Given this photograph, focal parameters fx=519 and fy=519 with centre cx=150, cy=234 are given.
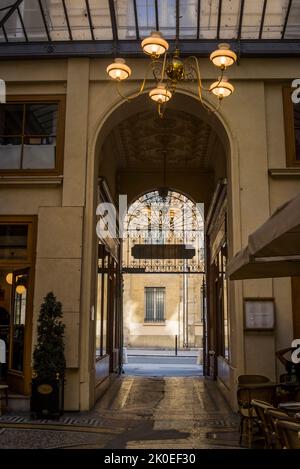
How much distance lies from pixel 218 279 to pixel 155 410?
5.07 meters

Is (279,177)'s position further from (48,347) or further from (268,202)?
(48,347)

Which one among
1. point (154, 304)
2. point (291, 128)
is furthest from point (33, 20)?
point (154, 304)

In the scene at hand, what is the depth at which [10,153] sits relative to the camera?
389 inches

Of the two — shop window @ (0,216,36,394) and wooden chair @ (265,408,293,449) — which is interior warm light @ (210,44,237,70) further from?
shop window @ (0,216,36,394)

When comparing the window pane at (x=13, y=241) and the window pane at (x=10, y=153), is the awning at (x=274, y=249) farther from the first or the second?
the window pane at (x=10, y=153)

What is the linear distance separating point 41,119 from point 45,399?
17.0ft

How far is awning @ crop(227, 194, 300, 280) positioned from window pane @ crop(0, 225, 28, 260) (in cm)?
440

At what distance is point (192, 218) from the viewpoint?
781 inches

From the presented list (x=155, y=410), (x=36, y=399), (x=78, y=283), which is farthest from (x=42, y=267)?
(x=155, y=410)

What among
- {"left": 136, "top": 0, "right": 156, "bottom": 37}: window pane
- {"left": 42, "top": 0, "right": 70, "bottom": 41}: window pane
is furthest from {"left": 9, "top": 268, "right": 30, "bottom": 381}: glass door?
{"left": 136, "top": 0, "right": 156, "bottom": 37}: window pane

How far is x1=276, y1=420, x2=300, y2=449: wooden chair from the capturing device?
12.9 ft

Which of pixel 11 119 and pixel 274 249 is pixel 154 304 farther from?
pixel 274 249

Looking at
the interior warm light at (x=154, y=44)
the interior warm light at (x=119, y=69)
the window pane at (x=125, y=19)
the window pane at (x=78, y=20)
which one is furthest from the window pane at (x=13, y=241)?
the interior warm light at (x=154, y=44)

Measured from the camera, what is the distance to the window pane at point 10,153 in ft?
32.3
